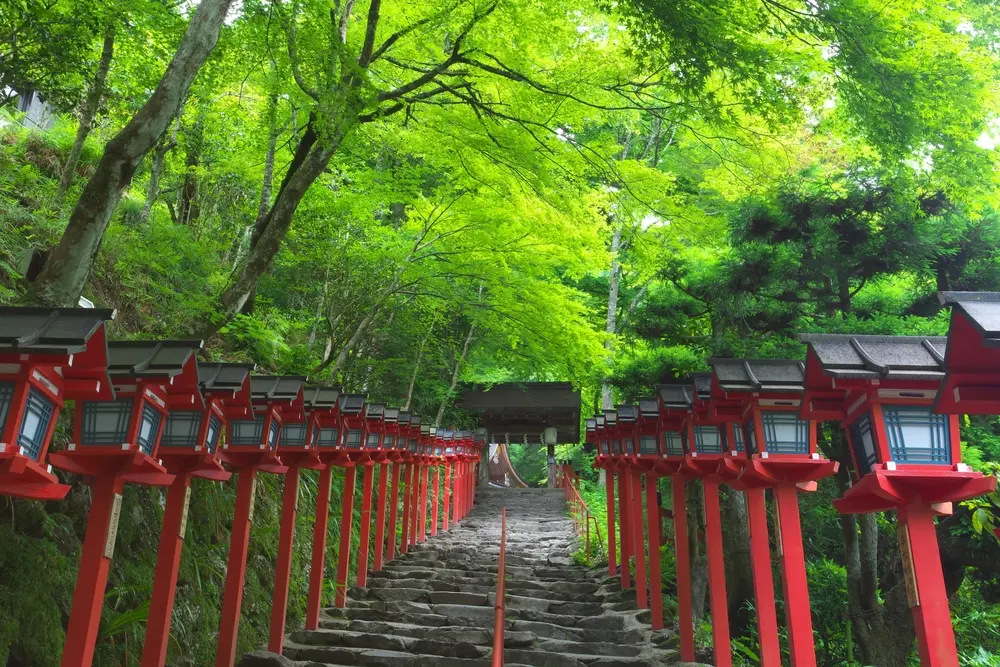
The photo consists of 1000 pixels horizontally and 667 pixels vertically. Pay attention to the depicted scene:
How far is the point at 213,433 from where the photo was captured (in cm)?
575

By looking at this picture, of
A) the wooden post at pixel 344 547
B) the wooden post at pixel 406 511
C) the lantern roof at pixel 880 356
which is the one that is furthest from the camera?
the wooden post at pixel 406 511

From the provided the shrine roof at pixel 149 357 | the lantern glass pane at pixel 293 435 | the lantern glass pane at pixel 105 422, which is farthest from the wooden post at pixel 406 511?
the lantern glass pane at pixel 105 422

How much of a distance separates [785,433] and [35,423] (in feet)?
16.9

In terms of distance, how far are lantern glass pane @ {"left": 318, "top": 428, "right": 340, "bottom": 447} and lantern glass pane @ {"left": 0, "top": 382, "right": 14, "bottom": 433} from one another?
551 centimetres

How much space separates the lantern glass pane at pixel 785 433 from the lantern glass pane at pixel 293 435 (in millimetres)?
5009

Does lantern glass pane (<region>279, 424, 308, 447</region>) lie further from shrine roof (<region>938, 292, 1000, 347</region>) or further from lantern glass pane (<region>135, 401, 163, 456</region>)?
shrine roof (<region>938, 292, 1000, 347</region>)

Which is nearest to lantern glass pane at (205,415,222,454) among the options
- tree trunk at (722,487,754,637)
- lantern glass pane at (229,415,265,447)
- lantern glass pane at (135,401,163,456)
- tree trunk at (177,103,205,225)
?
lantern glass pane at (135,401,163,456)

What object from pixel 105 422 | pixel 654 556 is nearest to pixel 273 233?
pixel 105 422

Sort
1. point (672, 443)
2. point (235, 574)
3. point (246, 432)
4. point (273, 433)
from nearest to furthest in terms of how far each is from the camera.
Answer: point (235, 574), point (246, 432), point (273, 433), point (672, 443)

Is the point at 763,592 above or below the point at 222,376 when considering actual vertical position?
below

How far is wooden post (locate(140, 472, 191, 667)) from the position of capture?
16.6 feet

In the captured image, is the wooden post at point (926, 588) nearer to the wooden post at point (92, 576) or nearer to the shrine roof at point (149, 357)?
the shrine roof at point (149, 357)

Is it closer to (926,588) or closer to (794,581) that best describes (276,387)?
(794,581)

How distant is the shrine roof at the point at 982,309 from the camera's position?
3.08 m
